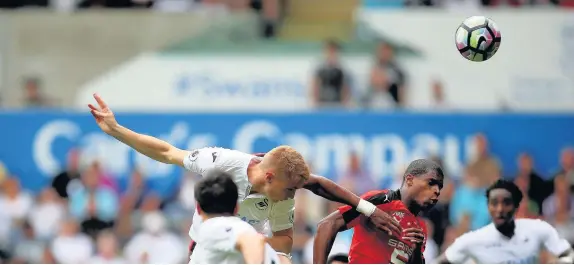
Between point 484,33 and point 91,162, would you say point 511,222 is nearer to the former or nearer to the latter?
point 484,33

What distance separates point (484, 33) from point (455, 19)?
8514mm

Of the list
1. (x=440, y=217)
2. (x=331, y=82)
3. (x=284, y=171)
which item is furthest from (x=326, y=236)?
(x=331, y=82)

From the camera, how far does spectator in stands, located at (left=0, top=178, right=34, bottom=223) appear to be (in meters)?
19.3

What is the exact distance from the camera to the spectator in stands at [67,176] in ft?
63.9

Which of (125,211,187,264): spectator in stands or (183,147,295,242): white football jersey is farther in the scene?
(125,211,187,264): spectator in stands

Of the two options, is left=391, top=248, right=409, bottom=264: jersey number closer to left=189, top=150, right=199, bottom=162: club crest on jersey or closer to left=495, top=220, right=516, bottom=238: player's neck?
left=495, top=220, right=516, bottom=238: player's neck

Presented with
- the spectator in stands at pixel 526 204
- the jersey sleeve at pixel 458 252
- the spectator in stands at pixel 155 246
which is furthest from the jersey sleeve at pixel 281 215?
the spectator in stands at pixel 155 246

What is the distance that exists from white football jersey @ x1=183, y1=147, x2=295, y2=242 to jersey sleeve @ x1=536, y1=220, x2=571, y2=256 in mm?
2432

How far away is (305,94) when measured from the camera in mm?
20328

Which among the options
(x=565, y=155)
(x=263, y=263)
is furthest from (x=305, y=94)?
(x=263, y=263)

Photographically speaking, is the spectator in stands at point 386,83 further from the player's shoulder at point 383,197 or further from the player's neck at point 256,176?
the player's neck at point 256,176

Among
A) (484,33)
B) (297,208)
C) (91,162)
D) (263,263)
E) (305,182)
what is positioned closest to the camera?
(263,263)

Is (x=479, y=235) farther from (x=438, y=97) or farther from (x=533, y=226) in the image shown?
(x=438, y=97)

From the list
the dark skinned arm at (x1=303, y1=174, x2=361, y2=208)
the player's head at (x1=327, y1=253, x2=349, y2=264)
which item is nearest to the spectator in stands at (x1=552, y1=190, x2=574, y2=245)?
the player's head at (x1=327, y1=253, x2=349, y2=264)
